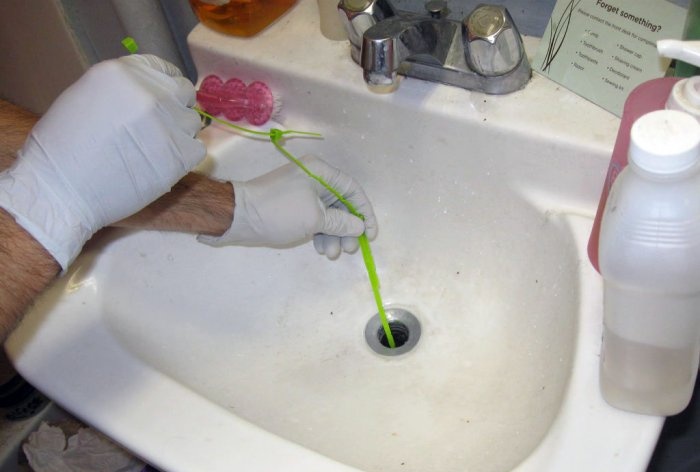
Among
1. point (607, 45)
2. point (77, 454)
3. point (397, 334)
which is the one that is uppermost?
point (607, 45)

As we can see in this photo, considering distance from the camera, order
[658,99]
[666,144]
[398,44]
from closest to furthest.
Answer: [666,144] < [658,99] < [398,44]

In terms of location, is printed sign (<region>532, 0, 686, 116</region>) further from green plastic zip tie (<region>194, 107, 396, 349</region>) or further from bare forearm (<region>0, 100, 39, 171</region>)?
bare forearm (<region>0, 100, 39, 171</region>)

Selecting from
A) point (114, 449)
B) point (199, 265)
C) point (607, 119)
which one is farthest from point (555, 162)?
point (114, 449)

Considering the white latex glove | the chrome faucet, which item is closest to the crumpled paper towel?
the white latex glove

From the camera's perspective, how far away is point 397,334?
0.71m

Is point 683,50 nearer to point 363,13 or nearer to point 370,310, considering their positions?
point 363,13

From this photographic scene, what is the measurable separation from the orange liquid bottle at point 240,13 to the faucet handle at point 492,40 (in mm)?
273

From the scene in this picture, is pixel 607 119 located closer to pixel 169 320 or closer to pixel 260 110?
pixel 260 110

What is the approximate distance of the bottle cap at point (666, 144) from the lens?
316mm

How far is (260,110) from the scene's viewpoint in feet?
2.34

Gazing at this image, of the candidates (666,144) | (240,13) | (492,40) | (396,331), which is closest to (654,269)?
(666,144)

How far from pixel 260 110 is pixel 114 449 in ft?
2.57

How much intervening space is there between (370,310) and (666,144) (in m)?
0.45

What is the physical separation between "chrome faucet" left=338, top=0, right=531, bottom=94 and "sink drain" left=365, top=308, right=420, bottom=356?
251 mm
